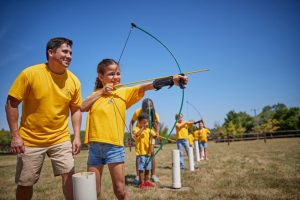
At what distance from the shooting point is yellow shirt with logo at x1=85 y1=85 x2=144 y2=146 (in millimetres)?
3105

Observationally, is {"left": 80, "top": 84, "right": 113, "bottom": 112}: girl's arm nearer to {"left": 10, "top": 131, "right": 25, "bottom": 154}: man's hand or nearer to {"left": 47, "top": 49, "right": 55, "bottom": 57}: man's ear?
{"left": 47, "top": 49, "right": 55, "bottom": 57}: man's ear

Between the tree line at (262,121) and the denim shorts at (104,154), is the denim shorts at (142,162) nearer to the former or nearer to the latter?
the denim shorts at (104,154)

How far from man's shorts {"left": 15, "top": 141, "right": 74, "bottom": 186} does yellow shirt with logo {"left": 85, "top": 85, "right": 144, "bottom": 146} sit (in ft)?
1.08

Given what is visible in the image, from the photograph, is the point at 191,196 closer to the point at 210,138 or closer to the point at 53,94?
the point at 53,94

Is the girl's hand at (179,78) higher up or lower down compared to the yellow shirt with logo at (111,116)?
higher up

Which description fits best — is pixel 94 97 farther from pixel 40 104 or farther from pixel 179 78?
pixel 179 78

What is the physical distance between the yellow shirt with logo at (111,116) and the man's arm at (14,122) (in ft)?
2.66

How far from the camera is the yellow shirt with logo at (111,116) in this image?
10.2 ft

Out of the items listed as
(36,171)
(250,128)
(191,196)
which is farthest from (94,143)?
(250,128)

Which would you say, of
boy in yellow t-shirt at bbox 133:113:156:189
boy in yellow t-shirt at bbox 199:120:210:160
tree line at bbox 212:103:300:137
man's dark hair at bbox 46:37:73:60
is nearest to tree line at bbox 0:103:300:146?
tree line at bbox 212:103:300:137

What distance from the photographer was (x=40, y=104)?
10.1 feet

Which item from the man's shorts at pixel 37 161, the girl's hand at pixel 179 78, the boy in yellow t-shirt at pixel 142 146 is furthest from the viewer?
the boy in yellow t-shirt at pixel 142 146

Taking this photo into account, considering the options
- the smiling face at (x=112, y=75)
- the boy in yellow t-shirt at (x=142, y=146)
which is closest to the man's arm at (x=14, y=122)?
the smiling face at (x=112, y=75)

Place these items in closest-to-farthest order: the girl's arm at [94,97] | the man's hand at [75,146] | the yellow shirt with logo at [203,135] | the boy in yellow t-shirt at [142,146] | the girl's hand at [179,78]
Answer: the girl's hand at [179,78] < the girl's arm at [94,97] < the man's hand at [75,146] < the boy in yellow t-shirt at [142,146] < the yellow shirt with logo at [203,135]
